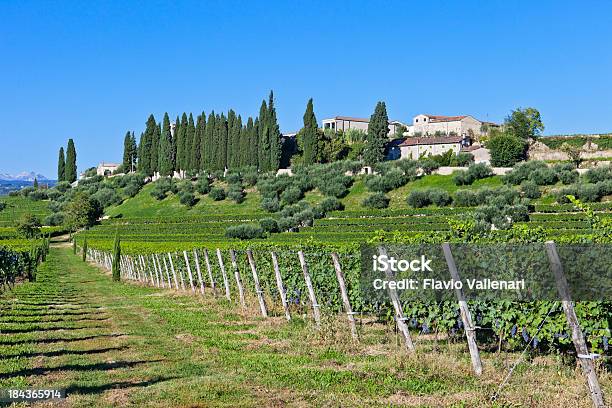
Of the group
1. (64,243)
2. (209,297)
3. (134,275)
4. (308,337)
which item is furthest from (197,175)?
(308,337)

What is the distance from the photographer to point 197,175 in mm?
111375

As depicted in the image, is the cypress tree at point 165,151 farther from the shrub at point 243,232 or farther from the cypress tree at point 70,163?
the shrub at point 243,232

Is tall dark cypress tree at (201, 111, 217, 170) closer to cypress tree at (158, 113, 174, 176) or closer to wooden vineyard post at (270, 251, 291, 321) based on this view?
cypress tree at (158, 113, 174, 176)

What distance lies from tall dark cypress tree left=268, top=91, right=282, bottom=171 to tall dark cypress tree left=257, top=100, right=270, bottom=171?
67 centimetres

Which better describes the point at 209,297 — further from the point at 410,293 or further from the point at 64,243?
the point at 64,243

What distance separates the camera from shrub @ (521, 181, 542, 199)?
6512 cm

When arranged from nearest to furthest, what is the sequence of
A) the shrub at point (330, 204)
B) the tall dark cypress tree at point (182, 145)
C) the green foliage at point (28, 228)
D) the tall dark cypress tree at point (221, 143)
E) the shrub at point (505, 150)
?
1. the green foliage at point (28, 228)
2. the shrub at point (330, 204)
3. the shrub at point (505, 150)
4. the tall dark cypress tree at point (221, 143)
5. the tall dark cypress tree at point (182, 145)

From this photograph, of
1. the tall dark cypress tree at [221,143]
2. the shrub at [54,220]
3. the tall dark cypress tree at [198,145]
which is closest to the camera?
the shrub at [54,220]

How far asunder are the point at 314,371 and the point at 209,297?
1257 centimetres

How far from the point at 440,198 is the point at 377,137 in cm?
2814

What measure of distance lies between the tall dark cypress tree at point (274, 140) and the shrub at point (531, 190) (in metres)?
46.6

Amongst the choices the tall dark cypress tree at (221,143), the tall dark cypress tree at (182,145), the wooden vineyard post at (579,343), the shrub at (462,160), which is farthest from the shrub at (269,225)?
the wooden vineyard post at (579,343)

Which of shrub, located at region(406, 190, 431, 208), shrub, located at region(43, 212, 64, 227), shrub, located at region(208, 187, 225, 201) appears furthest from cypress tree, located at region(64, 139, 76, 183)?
shrub, located at region(406, 190, 431, 208)

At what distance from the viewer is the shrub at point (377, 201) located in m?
75.6
